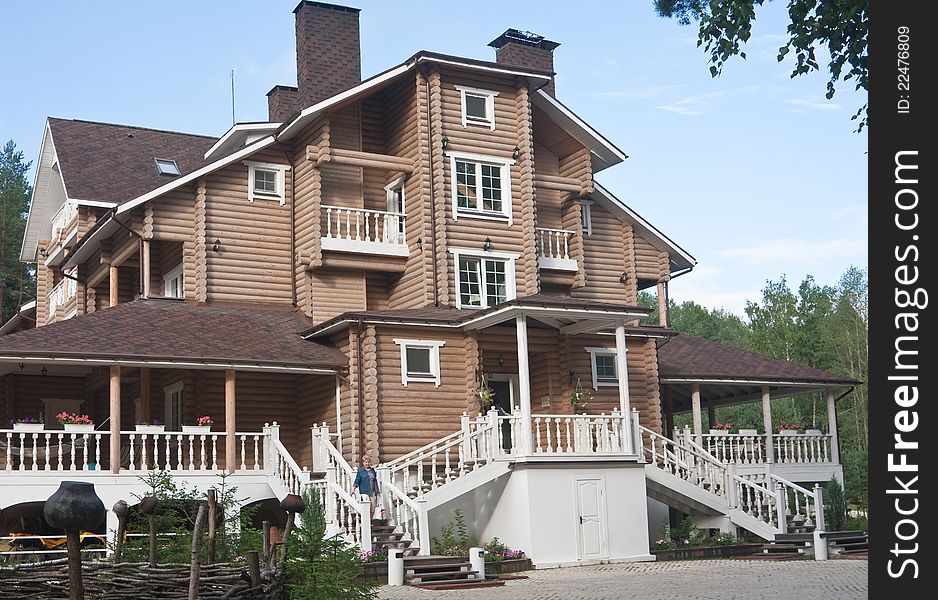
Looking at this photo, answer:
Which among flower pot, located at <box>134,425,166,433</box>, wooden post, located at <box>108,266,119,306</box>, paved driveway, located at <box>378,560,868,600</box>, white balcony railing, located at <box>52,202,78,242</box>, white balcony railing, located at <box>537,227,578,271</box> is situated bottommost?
paved driveway, located at <box>378,560,868,600</box>

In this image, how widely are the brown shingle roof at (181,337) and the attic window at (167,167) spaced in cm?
812

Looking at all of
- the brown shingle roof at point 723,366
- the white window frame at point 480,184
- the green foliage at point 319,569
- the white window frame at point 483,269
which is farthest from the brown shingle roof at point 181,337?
the green foliage at point 319,569

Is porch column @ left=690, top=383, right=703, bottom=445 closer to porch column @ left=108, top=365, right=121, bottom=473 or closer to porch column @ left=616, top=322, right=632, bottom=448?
porch column @ left=616, top=322, right=632, bottom=448

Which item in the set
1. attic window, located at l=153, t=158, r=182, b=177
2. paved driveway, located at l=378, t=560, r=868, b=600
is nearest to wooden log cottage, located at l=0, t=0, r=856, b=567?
attic window, located at l=153, t=158, r=182, b=177

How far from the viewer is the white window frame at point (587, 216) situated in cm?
3191

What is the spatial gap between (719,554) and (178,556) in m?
15.9

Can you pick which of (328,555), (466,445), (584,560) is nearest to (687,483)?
(584,560)

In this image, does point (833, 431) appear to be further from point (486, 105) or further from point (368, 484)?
point (368, 484)

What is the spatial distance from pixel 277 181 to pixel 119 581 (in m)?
21.2

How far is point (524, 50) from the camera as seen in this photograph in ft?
110

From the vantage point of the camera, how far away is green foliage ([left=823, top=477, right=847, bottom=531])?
89.9ft

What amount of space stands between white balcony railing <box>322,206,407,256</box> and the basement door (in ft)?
25.0

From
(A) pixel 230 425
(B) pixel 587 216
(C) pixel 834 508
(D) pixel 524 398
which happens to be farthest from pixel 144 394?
(C) pixel 834 508
